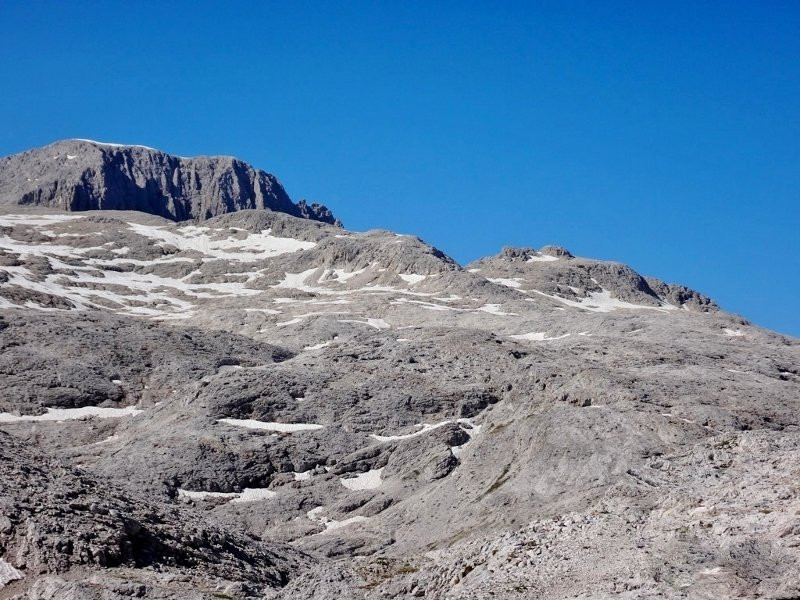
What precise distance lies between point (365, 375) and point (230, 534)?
43.2 m

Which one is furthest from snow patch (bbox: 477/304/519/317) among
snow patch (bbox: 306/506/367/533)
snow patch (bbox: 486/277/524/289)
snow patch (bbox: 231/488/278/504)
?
snow patch (bbox: 306/506/367/533)

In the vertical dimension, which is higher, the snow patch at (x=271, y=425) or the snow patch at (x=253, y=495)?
the snow patch at (x=271, y=425)

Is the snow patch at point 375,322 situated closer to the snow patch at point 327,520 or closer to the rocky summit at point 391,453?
the rocky summit at point 391,453

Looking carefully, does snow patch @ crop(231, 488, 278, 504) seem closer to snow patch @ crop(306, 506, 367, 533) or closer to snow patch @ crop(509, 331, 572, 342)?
snow patch @ crop(306, 506, 367, 533)

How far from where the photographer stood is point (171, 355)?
106m

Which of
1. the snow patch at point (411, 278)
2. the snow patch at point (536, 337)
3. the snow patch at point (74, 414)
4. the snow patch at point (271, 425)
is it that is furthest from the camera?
the snow patch at point (411, 278)

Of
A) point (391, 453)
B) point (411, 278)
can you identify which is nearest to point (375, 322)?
point (411, 278)

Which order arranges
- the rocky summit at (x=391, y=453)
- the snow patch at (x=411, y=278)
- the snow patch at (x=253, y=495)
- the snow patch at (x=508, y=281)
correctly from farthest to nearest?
the snow patch at (x=508, y=281) < the snow patch at (x=411, y=278) < the snow patch at (x=253, y=495) < the rocky summit at (x=391, y=453)

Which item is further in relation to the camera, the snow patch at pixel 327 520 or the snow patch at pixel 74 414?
the snow patch at pixel 74 414

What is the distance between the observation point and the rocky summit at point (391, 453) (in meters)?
28.4

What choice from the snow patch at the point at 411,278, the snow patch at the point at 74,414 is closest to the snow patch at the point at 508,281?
the snow patch at the point at 411,278

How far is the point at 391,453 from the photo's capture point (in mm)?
77125

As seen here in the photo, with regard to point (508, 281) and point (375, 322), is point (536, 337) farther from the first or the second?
point (508, 281)

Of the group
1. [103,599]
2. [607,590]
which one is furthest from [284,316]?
[607,590]
